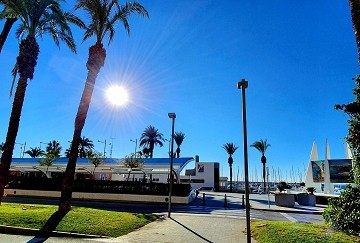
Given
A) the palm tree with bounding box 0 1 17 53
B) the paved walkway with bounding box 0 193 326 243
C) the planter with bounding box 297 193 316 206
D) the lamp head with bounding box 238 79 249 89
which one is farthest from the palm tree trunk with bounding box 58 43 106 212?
the planter with bounding box 297 193 316 206

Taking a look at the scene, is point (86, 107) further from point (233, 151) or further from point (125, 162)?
point (233, 151)

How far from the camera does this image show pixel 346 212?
8.96 metres

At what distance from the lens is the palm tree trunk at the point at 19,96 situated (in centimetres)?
1359

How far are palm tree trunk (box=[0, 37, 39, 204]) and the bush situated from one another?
48.5ft

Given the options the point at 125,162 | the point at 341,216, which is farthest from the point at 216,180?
the point at 341,216

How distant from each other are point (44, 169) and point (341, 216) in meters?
37.5

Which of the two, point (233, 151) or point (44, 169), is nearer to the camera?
point (44, 169)

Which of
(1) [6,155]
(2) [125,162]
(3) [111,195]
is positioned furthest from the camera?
(2) [125,162]

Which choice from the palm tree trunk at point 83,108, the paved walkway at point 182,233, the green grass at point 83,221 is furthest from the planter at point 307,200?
the palm tree trunk at point 83,108

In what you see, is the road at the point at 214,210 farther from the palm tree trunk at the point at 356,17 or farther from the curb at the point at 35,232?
the palm tree trunk at the point at 356,17

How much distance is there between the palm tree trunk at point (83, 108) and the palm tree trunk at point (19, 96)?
9.42ft

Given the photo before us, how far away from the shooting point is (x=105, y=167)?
35844 mm

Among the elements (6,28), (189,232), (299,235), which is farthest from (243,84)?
(6,28)

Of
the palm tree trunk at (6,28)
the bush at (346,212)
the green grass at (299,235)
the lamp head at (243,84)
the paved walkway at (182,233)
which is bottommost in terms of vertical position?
the paved walkway at (182,233)
